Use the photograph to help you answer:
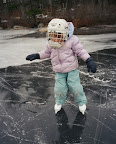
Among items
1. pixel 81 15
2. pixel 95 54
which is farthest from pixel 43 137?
pixel 81 15

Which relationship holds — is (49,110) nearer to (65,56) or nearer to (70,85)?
(70,85)

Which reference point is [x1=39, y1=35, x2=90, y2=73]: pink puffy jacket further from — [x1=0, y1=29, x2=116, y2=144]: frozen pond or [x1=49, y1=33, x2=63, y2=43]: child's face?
[x1=0, y1=29, x2=116, y2=144]: frozen pond

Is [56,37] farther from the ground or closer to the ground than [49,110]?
farther from the ground

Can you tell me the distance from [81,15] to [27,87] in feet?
36.8

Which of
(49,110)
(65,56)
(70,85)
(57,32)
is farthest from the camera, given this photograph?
(49,110)

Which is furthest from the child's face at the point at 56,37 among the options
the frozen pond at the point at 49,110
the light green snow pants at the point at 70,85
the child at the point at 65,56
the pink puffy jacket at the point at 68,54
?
the frozen pond at the point at 49,110

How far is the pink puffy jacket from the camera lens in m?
2.30

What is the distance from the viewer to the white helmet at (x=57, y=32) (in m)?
2.14

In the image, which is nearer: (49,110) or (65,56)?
(65,56)

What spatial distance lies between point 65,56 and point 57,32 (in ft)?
1.10

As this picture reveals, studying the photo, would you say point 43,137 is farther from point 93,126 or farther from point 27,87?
point 27,87

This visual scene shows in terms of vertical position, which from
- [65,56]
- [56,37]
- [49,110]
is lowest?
[49,110]

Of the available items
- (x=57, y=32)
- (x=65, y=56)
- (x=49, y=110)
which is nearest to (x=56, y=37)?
(x=57, y=32)

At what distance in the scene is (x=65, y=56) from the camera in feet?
7.63
